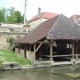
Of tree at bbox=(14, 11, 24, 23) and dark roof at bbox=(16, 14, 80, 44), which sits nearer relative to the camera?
dark roof at bbox=(16, 14, 80, 44)

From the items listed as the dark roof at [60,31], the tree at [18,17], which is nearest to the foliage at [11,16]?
the tree at [18,17]

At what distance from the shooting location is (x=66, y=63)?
18844 mm

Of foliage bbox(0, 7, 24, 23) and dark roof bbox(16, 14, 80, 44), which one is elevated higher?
foliage bbox(0, 7, 24, 23)

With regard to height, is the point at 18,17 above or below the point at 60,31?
above

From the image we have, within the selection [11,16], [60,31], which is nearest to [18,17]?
[11,16]

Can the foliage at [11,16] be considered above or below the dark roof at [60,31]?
above

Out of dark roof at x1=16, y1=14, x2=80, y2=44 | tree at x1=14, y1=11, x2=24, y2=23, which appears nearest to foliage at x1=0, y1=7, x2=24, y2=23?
tree at x1=14, y1=11, x2=24, y2=23

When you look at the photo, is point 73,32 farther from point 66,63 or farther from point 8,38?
point 8,38

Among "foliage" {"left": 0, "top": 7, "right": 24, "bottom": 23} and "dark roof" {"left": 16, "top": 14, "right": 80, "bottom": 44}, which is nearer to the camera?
"dark roof" {"left": 16, "top": 14, "right": 80, "bottom": 44}

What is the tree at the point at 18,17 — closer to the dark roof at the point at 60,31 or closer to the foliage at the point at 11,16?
the foliage at the point at 11,16

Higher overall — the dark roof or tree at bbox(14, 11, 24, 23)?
tree at bbox(14, 11, 24, 23)

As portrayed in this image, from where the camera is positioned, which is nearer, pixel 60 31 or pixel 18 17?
pixel 60 31

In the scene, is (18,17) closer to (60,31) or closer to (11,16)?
(11,16)

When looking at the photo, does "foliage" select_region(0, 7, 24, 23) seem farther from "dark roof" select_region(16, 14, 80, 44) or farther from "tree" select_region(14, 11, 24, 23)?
"dark roof" select_region(16, 14, 80, 44)
